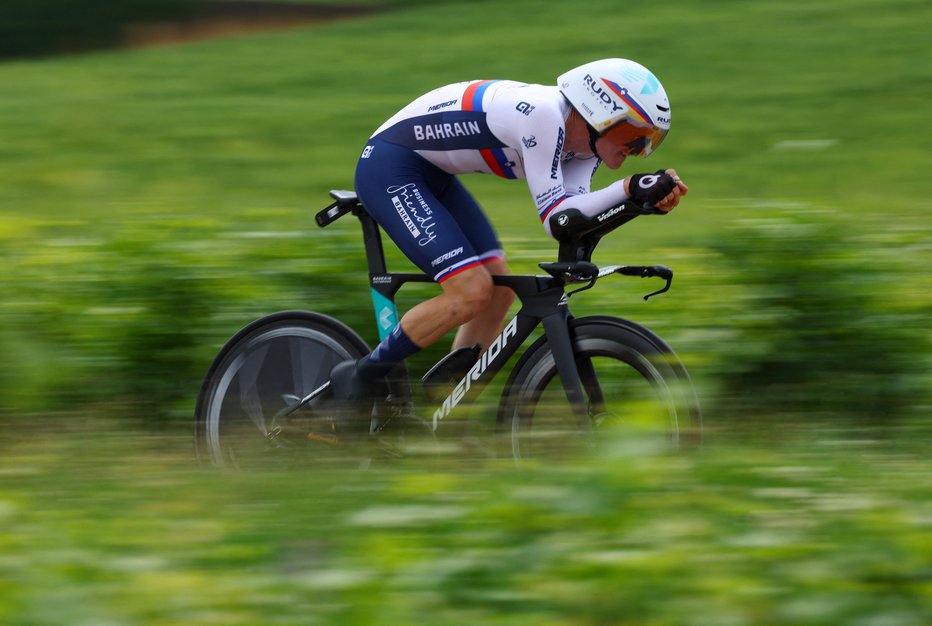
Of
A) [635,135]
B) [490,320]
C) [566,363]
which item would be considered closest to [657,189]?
[635,135]

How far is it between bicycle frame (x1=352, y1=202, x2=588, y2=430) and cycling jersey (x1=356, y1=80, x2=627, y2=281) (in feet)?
0.66

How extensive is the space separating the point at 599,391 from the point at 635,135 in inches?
41.0

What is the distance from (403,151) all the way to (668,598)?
291cm

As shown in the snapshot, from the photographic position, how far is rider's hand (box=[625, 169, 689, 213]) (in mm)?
5258

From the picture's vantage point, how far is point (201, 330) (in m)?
6.94

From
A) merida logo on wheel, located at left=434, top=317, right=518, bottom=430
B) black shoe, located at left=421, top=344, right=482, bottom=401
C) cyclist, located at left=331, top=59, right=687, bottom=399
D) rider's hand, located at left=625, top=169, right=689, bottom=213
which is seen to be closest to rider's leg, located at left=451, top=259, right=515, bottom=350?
cyclist, located at left=331, top=59, right=687, bottom=399

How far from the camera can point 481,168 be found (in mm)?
5980

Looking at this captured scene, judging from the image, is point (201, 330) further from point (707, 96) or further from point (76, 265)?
point (707, 96)

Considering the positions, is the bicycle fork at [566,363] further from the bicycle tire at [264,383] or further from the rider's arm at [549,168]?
the bicycle tire at [264,383]

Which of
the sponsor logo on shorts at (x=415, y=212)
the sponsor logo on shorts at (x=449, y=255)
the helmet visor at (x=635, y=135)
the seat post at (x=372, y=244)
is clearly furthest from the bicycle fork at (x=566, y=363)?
the seat post at (x=372, y=244)

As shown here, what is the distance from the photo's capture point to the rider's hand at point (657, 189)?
5258 mm

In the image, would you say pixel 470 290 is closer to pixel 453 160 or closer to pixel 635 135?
pixel 453 160

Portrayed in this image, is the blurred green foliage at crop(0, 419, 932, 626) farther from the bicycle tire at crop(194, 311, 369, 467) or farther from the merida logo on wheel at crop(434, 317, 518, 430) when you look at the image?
the bicycle tire at crop(194, 311, 369, 467)

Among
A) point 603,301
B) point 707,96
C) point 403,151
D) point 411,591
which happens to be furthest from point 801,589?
point 707,96
